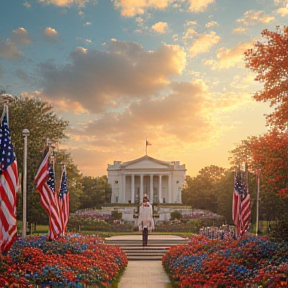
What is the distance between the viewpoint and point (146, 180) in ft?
378

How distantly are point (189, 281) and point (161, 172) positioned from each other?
97.2 metres

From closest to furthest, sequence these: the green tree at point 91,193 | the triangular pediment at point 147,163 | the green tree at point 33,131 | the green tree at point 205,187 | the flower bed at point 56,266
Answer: the flower bed at point 56,266 → the green tree at point 33,131 → the green tree at point 205,187 → the green tree at point 91,193 → the triangular pediment at point 147,163

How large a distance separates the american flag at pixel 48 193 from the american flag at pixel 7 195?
14.4 feet

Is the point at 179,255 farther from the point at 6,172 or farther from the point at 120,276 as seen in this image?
the point at 6,172

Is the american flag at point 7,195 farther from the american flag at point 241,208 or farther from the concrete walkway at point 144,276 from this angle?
the american flag at point 241,208

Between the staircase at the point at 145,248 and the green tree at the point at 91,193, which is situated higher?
the green tree at the point at 91,193

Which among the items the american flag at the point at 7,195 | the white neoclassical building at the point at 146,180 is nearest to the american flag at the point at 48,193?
the american flag at the point at 7,195

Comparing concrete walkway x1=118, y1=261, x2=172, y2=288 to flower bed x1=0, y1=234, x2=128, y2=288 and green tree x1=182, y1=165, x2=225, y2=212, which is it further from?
green tree x1=182, y1=165, x2=225, y2=212

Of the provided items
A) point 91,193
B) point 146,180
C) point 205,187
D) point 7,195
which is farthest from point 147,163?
point 7,195

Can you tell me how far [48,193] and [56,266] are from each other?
4979mm

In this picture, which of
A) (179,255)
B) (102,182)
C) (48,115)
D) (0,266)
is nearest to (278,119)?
(179,255)

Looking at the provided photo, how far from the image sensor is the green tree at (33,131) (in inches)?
1507

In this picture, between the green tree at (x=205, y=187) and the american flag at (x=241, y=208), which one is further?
the green tree at (x=205, y=187)

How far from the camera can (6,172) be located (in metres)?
11.9
